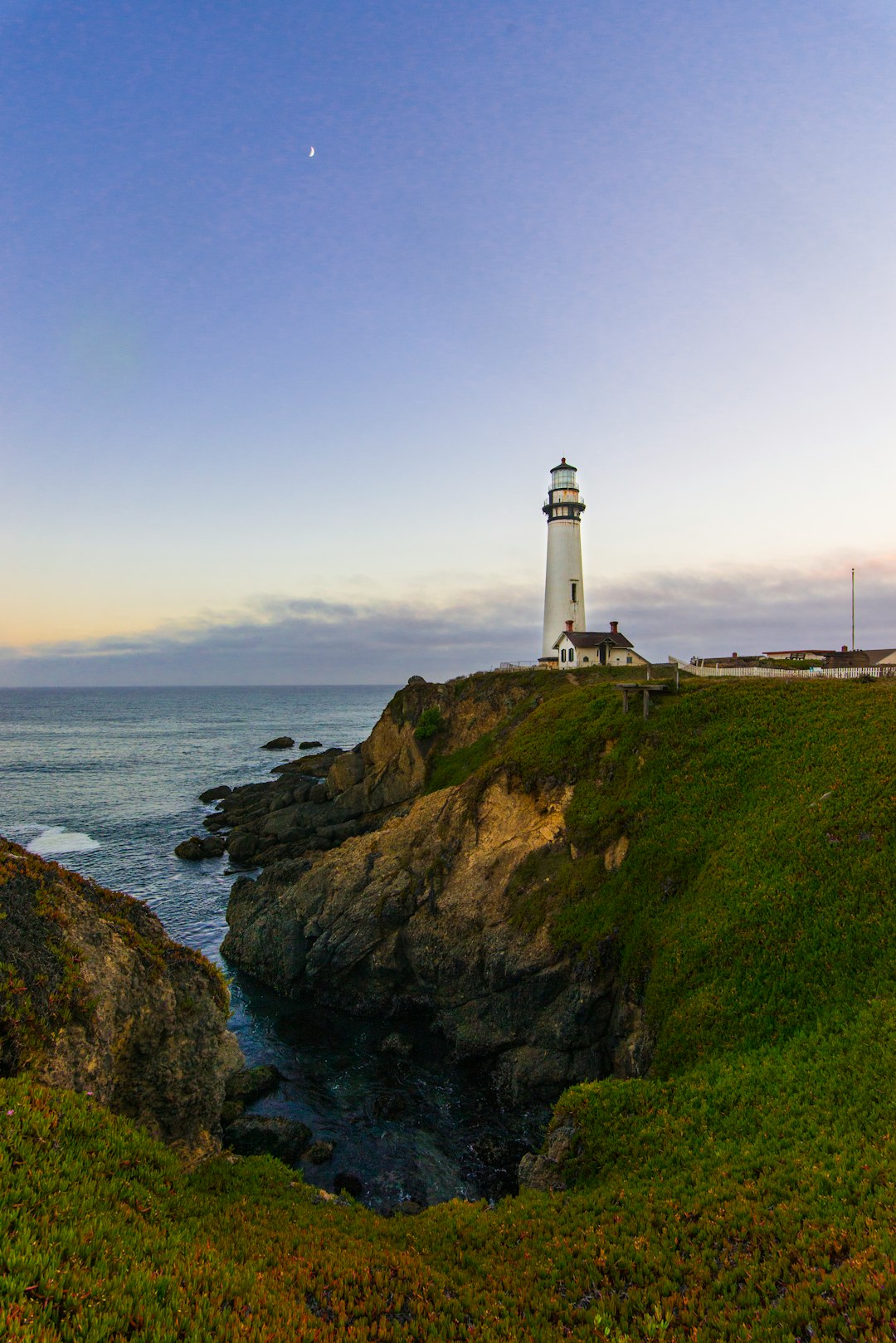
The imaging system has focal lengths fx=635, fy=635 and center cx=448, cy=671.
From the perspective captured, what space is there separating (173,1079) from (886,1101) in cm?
1570

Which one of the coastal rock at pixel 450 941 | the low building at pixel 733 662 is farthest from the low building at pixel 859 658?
the coastal rock at pixel 450 941

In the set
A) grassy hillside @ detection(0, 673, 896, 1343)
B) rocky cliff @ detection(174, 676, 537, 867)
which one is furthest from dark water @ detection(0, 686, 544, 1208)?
grassy hillside @ detection(0, 673, 896, 1343)

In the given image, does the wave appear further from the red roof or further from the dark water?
the red roof

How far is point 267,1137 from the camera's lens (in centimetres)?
2100

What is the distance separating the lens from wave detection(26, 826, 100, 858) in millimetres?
54969

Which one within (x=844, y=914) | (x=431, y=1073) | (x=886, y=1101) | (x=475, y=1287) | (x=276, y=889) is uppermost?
(x=844, y=914)

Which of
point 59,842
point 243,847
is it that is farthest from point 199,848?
point 59,842

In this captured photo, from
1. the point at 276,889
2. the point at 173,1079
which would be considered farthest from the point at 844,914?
the point at 276,889

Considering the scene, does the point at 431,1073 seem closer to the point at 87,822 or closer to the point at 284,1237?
the point at 284,1237

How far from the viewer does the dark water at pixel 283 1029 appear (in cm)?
2083

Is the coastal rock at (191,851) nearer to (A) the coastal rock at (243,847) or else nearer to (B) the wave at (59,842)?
(A) the coastal rock at (243,847)

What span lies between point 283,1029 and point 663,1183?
2160 centimetres

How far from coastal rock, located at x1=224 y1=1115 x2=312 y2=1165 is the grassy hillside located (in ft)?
25.6

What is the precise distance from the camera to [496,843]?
3206 cm
